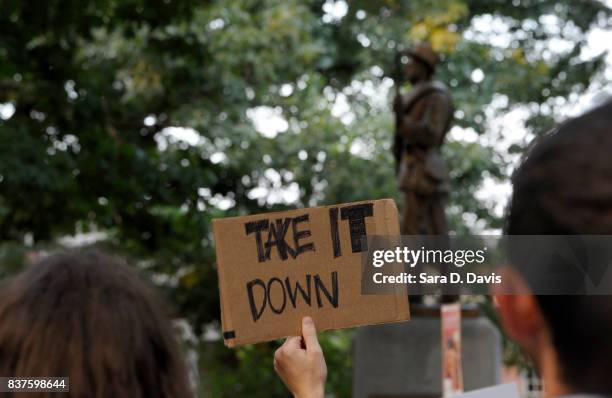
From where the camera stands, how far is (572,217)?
83cm

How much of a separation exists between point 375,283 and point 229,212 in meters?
9.67

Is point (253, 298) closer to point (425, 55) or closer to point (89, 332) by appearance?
point (89, 332)

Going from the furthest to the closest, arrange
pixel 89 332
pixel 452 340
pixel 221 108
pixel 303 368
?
pixel 221 108
pixel 452 340
pixel 303 368
pixel 89 332

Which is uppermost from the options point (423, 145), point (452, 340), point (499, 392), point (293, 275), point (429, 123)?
point (429, 123)

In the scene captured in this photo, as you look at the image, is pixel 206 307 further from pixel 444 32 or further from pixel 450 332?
pixel 450 332

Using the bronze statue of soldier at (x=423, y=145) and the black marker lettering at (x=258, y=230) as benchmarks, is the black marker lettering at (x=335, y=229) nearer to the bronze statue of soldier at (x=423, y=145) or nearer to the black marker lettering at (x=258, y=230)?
the black marker lettering at (x=258, y=230)

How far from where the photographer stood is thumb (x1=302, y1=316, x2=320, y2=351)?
63.9 inches

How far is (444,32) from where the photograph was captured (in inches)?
429

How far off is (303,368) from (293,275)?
0.19 metres

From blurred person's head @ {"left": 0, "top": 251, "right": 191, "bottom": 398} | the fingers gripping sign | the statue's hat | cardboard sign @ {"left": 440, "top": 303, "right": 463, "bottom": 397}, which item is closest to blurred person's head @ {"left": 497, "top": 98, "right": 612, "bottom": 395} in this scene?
blurred person's head @ {"left": 0, "top": 251, "right": 191, "bottom": 398}

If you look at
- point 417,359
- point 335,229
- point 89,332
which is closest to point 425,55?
point 417,359

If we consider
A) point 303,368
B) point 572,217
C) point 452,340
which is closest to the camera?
point 572,217

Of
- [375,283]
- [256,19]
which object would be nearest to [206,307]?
[256,19]

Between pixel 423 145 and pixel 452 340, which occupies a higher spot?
pixel 423 145
